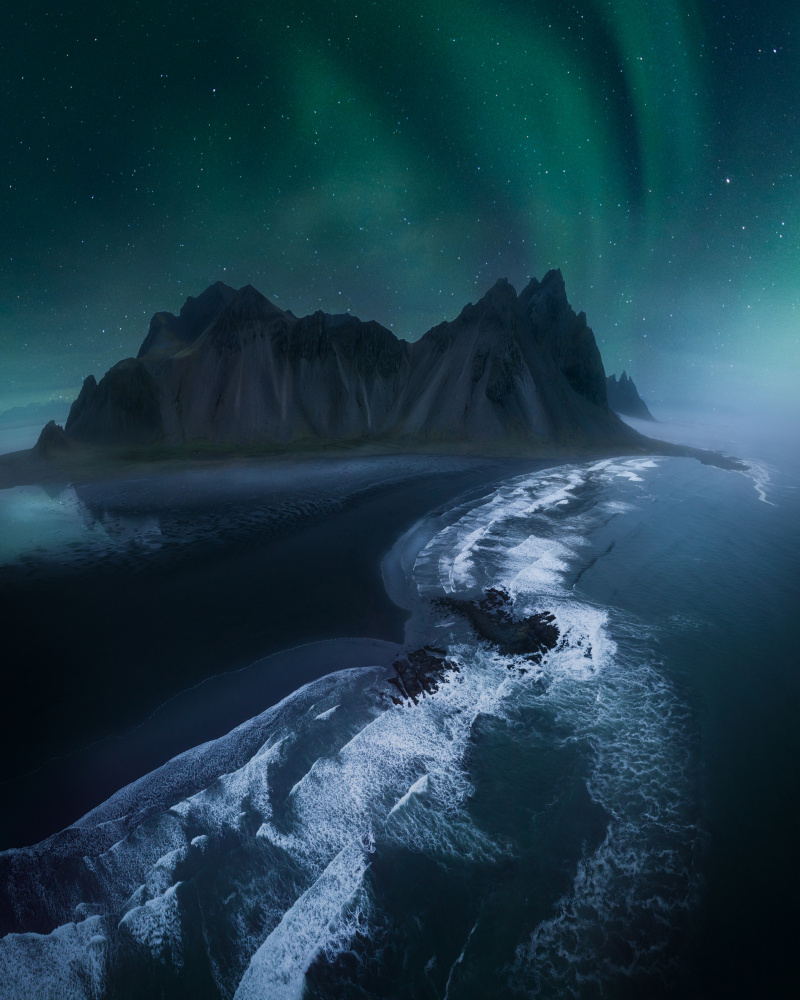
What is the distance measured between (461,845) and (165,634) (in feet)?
36.8

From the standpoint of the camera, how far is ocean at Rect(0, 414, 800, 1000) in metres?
5.44

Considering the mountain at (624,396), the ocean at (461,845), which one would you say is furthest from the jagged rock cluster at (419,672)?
the mountain at (624,396)

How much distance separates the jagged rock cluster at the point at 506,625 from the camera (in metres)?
12.6

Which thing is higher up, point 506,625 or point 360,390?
point 360,390

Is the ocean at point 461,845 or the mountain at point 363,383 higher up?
the mountain at point 363,383

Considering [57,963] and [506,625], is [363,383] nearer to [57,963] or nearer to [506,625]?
[506,625]

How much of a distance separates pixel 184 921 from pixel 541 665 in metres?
9.96

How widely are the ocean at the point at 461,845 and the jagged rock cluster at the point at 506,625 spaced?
0.34m

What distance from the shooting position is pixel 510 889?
6.32 m

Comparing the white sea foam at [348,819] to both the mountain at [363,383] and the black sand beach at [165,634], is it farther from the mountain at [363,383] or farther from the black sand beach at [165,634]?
the mountain at [363,383]

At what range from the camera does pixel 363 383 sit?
256 ft

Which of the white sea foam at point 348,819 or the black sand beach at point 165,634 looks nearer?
the white sea foam at point 348,819

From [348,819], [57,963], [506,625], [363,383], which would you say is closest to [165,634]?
[57,963]

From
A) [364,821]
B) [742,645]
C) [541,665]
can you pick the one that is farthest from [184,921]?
[742,645]
